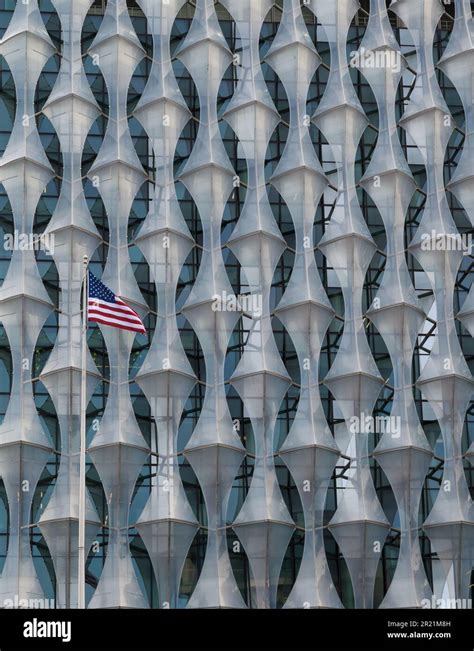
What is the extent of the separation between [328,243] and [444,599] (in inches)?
435

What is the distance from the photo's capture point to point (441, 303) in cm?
4922

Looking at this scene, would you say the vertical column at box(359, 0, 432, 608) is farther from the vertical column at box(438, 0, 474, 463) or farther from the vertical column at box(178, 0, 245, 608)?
the vertical column at box(178, 0, 245, 608)

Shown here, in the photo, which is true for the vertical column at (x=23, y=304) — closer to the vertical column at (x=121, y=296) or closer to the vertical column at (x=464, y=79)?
the vertical column at (x=121, y=296)

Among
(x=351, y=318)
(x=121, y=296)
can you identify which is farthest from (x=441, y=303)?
(x=121, y=296)

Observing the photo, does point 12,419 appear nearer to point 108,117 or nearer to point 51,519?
point 51,519

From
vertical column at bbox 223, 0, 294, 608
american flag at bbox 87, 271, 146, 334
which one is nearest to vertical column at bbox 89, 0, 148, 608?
vertical column at bbox 223, 0, 294, 608

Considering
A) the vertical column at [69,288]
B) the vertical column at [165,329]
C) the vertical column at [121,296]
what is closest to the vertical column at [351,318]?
the vertical column at [165,329]

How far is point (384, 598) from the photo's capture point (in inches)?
1839

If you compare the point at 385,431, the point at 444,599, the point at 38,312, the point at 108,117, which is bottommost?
the point at 444,599

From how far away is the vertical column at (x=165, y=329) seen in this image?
46.2 m

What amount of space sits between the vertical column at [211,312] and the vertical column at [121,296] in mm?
1670

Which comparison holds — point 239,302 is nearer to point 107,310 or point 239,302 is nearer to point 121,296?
point 121,296

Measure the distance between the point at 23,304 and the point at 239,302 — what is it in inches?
250

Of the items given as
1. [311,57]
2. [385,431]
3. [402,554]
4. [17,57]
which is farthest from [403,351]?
[17,57]
